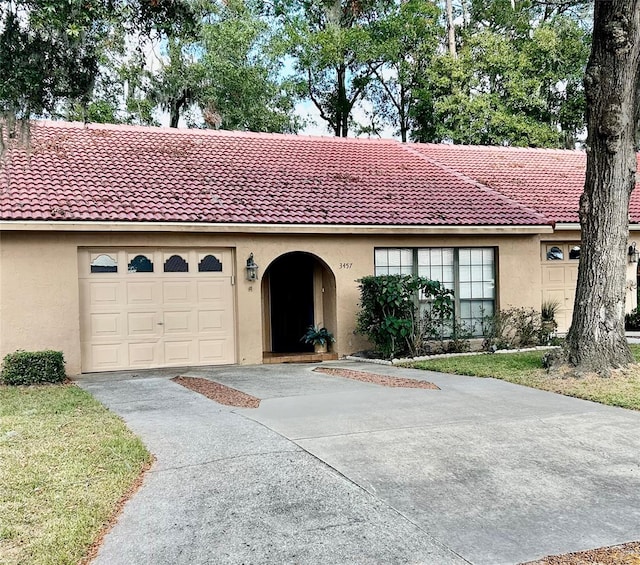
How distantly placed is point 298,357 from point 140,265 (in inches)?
148

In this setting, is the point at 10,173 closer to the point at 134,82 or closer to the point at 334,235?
the point at 334,235

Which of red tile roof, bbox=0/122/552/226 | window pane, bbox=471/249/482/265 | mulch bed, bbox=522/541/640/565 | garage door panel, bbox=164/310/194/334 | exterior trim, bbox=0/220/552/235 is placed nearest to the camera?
mulch bed, bbox=522/541/640/565

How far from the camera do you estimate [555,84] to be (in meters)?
25.9

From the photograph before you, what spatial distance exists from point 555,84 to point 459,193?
13888 millimetres

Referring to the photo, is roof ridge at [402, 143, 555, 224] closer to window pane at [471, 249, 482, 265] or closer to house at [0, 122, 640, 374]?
house at [0, 122, 640, 374]

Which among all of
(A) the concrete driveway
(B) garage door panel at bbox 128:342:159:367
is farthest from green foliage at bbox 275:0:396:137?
(A) the concrete driveway

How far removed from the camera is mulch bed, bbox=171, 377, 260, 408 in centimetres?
829

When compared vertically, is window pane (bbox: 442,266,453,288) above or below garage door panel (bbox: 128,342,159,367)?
above

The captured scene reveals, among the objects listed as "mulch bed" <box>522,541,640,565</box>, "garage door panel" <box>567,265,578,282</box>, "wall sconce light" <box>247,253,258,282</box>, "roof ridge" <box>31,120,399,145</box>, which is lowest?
"mulch bed" <box>522,541,640,565</box>

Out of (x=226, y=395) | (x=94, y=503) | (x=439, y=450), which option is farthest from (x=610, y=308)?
(x=94, y=503)

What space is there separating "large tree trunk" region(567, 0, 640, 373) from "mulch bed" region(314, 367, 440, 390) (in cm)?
236

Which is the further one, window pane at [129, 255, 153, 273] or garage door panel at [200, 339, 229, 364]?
garage door panel at [200, 339, 229, 364]

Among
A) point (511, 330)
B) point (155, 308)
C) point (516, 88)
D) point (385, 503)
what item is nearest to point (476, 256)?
point (511, 330)

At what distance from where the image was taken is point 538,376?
967 cm
